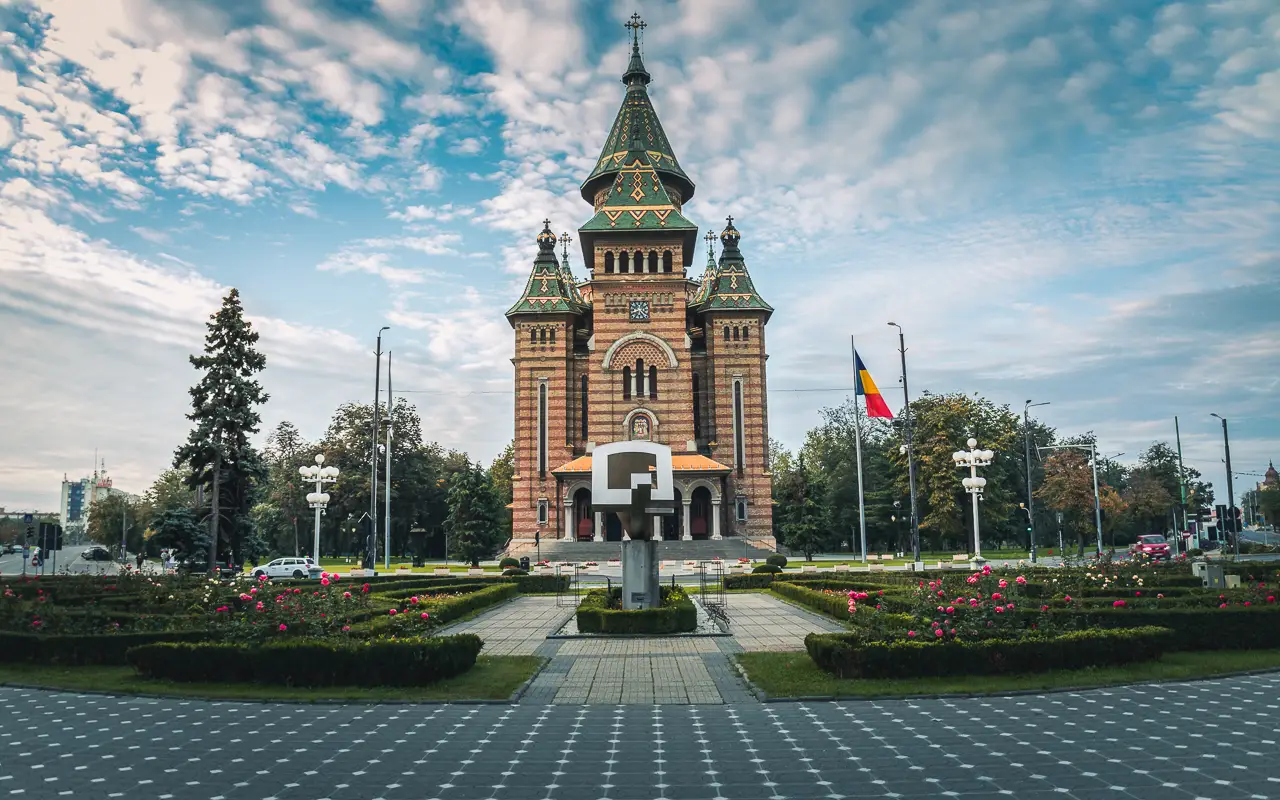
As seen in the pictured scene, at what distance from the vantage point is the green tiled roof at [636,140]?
67750mm

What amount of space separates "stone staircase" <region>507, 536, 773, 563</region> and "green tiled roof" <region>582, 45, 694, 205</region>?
1137 inches

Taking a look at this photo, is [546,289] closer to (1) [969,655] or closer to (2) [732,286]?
(2) [732,286]

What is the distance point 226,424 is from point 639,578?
25.0 meters

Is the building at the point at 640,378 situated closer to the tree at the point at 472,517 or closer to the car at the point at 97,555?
the tree at the point at 472,517

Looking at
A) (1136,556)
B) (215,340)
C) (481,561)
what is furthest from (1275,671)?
(481,561)

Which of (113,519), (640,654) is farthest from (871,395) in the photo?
(113,519)

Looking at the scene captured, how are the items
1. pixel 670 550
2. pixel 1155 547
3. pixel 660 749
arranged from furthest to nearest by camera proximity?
pixel 670 550, pixel 1155 547, pixel 660 749

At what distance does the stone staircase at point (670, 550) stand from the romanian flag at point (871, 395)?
573 inches

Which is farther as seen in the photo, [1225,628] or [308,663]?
[1225,628]

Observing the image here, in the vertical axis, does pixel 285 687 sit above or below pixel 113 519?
below

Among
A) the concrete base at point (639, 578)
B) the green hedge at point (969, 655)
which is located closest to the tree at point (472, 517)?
the concrete base at point (639, 578)

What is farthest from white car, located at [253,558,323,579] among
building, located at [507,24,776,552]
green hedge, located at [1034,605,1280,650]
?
green hedge, located at [1034,605,1280,650]

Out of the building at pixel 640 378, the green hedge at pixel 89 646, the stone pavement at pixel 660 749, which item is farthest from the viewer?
the building at pixel 640 378

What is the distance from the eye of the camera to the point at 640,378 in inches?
2435
